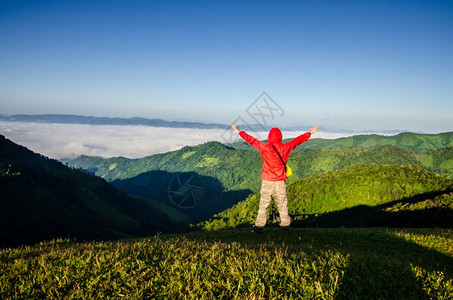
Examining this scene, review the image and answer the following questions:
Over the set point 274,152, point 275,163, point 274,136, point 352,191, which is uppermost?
point 274,136

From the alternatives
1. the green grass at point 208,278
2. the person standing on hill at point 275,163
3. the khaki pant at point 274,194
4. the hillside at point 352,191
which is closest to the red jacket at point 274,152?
the person standing on hill at point 275,163

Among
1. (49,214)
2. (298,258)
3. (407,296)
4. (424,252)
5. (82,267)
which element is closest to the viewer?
(407,296)

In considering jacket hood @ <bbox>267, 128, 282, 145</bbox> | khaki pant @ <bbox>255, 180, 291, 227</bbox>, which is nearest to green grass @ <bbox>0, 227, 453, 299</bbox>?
khaki pant @ <bbox>255, 180, 291, 227</bbox>

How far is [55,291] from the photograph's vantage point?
13.3 feet

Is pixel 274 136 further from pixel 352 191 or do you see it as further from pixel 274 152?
pixel 352 191

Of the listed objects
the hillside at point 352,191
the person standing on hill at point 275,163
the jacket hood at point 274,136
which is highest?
the jacket hood at point 274,136

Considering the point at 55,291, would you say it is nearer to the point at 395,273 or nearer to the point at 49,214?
the point at 395,273

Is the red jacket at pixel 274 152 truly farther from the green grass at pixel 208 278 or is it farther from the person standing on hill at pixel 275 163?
the green grass at pixel 208 278

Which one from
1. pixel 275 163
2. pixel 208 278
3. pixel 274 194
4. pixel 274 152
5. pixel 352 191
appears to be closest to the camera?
pixel 208 278

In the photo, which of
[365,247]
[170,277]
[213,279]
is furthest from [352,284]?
[365,247]

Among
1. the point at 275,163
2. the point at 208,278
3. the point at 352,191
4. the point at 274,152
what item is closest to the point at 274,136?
the point at 274,152

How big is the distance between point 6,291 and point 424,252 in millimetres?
12363

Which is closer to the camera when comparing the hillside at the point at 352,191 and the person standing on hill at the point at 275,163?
the person standing on hill at the point at 275,163

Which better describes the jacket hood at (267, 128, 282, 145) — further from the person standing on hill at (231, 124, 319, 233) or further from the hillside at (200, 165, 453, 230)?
the hillside at (200, 165, 453, 230)
